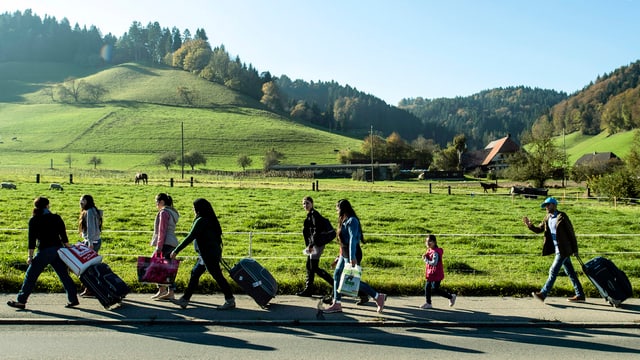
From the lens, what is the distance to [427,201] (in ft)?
115

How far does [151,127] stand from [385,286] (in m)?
118

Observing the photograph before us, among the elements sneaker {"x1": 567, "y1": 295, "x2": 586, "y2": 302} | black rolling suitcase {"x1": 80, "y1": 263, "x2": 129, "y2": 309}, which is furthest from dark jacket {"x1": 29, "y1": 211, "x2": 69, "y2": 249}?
sneaker {"x1": 567, "y1": 295, "x2": 586, "y2": 302}

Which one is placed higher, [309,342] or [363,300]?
[363,300]

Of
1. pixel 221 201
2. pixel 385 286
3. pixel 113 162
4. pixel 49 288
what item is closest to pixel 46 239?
pixel 49 288

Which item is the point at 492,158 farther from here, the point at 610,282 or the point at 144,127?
the point at 610,282

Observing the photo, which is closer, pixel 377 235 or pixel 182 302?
pixel 182 302

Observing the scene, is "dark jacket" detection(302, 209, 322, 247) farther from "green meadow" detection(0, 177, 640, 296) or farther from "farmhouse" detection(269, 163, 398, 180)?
"farmhouse" detection(269, 163, 398, 180)

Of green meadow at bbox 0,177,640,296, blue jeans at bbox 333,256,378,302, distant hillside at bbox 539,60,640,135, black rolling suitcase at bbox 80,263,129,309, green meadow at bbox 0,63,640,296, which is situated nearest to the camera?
black rolling suitcase at bbox 80,263,129,309

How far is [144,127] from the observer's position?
12069 cm

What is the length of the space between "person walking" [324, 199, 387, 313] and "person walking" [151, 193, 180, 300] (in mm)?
3145

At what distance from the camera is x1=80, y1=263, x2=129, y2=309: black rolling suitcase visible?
916 cm

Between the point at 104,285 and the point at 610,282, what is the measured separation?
921cm

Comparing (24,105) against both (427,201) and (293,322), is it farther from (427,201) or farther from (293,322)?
(293,322)

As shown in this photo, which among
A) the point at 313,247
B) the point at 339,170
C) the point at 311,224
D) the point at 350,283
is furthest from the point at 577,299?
the point at 339,170
